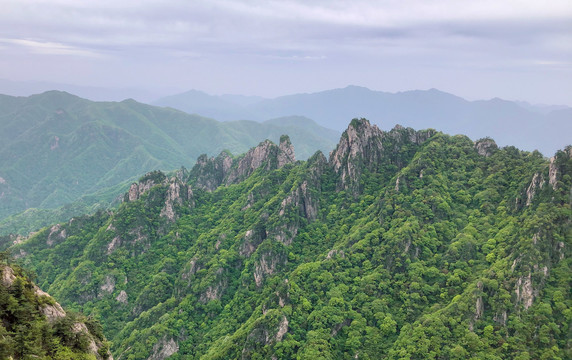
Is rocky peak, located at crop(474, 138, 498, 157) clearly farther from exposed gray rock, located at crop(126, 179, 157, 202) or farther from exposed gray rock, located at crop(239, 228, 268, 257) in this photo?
exposed gray rock, located at crop(126, 179, 157, 202)

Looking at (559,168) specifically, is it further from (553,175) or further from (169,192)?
(169,192)

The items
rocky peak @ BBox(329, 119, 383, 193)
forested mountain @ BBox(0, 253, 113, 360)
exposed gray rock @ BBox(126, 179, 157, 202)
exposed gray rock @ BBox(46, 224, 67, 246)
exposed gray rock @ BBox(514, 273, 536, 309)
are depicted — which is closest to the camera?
forested mountain @ BBox(0, 253, 113, 360)

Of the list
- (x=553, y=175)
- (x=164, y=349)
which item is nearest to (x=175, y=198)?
(x=164, y=349)

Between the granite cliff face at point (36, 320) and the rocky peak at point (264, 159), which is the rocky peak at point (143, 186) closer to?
the rocky peak at point (264, 159)

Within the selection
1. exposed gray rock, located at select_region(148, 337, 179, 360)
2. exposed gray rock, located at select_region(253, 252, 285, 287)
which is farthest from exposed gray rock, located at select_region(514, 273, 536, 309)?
exposed gray rock, located at select_region(148, 337, 179, 360)

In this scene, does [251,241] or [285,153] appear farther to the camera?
[285,153]

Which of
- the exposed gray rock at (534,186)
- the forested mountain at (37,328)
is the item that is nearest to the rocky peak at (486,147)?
the exposed gray rock at (534,186)
